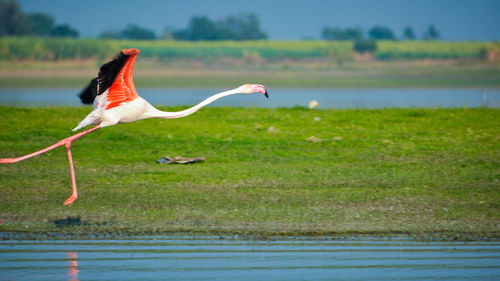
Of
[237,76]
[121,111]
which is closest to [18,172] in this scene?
[121,111]

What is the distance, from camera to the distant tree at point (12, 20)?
73.1 meters

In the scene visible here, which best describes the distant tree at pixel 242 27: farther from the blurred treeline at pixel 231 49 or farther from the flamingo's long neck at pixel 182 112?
the flamingo's long neck at pixel 182 112

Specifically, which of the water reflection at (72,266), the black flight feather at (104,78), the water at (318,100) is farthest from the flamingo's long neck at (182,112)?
the water at (318,100)

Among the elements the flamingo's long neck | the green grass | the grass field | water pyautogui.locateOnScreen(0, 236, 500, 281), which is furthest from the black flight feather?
the grass field

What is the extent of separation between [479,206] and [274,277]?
150 inches

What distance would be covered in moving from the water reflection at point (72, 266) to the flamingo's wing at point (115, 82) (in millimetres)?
2428

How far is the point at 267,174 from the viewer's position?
11.0 m

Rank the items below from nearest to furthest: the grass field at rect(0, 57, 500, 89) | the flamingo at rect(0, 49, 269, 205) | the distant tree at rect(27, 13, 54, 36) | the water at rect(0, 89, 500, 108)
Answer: the flamingo at rect(0, 49, 269, 205) → the water at rect(0, 89, 500, 108) → the grass field at rect(0, 57, 500, 89) → the distant tree at rect(27, 13, 54, 36)

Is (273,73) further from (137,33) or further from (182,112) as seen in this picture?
(182,112)

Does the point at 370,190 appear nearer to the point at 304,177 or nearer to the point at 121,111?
the point at 304,177

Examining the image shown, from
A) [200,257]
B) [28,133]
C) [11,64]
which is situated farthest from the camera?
[11,64]

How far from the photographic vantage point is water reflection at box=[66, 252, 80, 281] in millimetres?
6855

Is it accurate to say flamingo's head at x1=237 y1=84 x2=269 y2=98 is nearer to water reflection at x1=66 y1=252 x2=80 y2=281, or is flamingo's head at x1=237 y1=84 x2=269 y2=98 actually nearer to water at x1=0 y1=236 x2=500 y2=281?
water at x1=0 y1=236 x2=500 y2=281

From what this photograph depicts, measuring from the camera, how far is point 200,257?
7.39 metres
